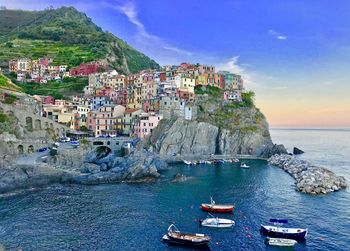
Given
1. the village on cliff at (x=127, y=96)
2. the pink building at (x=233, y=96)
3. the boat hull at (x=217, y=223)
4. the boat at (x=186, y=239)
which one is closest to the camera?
the boat at (x=186, y=239)

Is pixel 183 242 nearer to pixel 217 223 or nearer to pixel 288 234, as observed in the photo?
pixel 217 223

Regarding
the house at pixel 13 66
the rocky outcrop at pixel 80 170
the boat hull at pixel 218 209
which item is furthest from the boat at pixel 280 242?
the house at pixel 13 66

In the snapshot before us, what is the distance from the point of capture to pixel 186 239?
42281 mm

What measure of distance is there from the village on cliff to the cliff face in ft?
14.2

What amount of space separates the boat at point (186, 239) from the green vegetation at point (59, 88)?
3989 inches

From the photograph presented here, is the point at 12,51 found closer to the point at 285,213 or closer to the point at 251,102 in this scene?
the point at 251,102

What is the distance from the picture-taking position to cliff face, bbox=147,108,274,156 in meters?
105

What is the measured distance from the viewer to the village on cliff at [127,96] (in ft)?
358

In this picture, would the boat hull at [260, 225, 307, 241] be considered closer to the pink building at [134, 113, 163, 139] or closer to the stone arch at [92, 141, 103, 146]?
the stone arch at [92, 141, 103, 146]

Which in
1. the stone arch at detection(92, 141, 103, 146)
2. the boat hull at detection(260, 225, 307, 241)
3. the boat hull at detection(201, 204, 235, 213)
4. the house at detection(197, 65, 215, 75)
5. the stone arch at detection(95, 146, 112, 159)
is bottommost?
the boat hull at detection(260, 225, 307, 241)

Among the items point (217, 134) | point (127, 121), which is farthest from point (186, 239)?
point (217, 134)

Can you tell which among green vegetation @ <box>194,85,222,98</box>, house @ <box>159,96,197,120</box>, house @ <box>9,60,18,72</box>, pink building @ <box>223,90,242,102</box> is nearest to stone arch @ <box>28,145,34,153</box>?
house @ <box>159,96,197,120</box>

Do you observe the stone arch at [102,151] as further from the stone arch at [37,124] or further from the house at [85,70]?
the house at [85,70]

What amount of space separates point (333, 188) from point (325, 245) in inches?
1137
